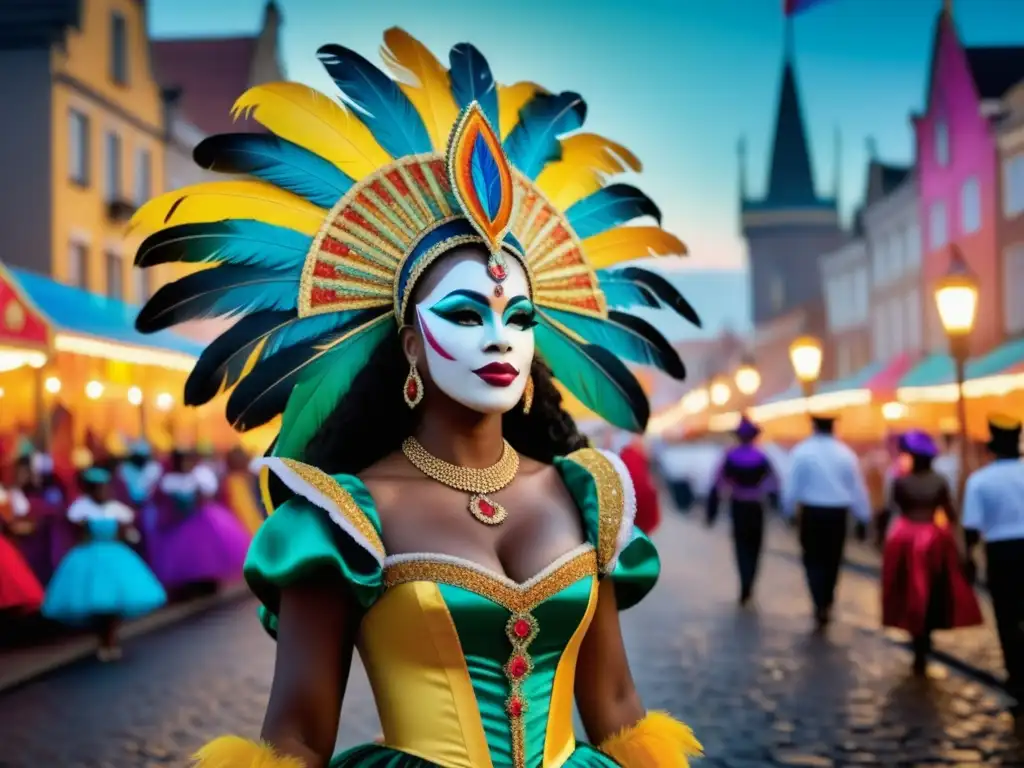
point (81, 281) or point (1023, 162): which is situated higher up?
point (1023, 162)

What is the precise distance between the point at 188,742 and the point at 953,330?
761 centimetres

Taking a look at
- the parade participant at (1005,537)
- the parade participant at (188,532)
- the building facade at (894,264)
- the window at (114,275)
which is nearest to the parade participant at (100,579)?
the parade participant at (188,532)

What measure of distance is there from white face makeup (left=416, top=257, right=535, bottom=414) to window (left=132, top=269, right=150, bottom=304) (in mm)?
25431

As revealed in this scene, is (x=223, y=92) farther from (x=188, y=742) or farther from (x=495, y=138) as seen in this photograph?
(x=495, y=138)

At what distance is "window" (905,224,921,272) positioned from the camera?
38250 mm

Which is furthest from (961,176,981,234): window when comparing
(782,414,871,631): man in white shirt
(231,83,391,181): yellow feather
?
(231,83,391,181): yellow feather

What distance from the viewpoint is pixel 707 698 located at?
30.4ft

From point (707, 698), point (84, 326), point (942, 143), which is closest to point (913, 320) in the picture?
point (942, 143)

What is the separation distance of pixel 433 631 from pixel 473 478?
0.44 meters

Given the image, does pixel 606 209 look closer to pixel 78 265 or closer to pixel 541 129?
pixel 541 129

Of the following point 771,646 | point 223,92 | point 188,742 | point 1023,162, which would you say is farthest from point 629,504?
point 223,92

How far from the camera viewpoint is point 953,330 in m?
12.3

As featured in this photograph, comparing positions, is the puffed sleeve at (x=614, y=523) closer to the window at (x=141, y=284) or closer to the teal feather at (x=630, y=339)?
the teal feather at (x=630, y=339)

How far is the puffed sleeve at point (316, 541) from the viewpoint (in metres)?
3.01
